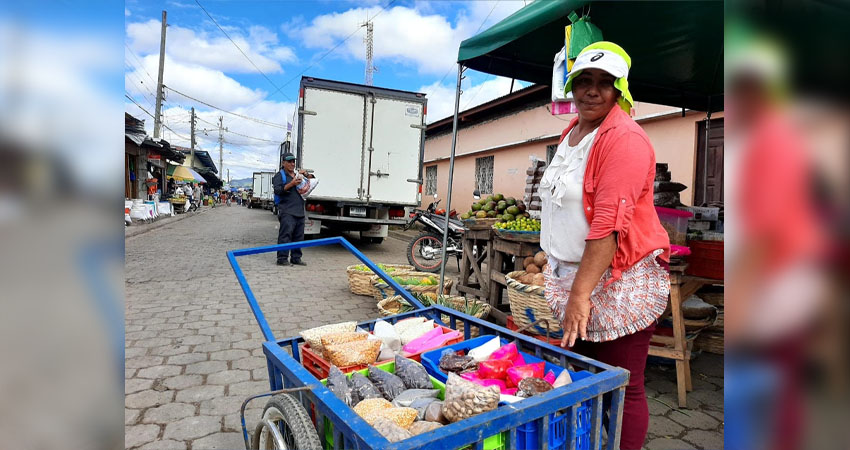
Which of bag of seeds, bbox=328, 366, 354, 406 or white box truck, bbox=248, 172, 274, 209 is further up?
white box truck, bbox=248, 172, 274, 209

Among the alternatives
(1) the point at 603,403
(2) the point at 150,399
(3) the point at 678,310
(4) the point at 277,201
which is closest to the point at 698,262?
(3) the point at 678,310

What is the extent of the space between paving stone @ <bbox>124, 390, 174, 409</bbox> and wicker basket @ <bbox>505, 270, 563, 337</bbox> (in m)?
2.49

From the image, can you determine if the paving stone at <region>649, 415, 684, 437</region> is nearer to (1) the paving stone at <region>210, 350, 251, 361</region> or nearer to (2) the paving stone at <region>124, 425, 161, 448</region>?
(2) the paving stone at <region>124, 425, 161, 448</region>

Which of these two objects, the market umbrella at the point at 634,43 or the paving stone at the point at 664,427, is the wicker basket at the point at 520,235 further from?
the paving stone at the point at 664,427

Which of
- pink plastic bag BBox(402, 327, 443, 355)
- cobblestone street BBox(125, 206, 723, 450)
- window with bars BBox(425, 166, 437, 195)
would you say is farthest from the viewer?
window with bars BBox(425, 166, 437, 195)

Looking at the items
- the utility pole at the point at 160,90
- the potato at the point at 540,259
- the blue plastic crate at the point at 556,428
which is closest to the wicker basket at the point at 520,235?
the potato at the point at 540,259

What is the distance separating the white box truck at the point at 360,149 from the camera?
881cm

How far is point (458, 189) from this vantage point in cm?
1619

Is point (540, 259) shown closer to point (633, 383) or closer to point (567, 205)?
point (633, 383)

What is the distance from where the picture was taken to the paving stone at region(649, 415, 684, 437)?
2709mm

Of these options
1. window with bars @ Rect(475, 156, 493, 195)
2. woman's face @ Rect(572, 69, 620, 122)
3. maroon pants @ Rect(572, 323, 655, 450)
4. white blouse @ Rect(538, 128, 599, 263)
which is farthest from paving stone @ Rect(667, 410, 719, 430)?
window with bars @ Rect(475, 156, 493, 195)
